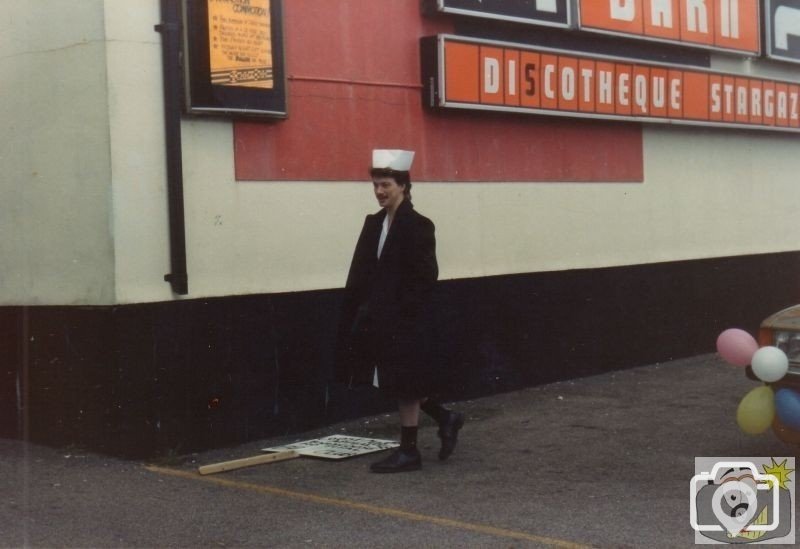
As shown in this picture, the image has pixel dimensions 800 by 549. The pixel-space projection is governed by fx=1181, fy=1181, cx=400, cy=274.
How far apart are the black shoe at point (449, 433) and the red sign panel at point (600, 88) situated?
283 cm

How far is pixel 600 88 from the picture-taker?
1035 centimetres

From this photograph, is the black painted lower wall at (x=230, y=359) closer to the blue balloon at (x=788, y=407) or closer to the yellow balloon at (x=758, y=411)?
the yellow balloon at (x=758, y=411)

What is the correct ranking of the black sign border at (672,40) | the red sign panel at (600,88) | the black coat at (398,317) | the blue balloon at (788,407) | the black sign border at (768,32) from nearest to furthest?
the blue balloon at (788,407)
the black coat at (398,317)
the red sign panel at (600,88)
the black sign border at (672,40)
the black sign border at (768,32)

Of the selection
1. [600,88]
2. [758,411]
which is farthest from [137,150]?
[600,88]

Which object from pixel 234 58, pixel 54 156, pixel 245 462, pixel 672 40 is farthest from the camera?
pixel 672 40

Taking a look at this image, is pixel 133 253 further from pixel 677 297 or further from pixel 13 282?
pixel 677 297

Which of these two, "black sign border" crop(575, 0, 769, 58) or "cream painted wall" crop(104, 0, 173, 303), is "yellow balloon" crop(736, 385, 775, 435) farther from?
"black sign border" crop(575, 0, 769, 58)

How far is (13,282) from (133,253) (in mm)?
1155

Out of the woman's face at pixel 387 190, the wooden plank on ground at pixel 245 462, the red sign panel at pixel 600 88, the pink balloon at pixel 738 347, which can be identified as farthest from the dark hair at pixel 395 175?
the red sign panel at pixel 600 88

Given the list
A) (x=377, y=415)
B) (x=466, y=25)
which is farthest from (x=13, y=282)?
(x=466, y=25)

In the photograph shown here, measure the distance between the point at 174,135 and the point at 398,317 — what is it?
1.82 meters

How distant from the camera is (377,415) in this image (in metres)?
8.77

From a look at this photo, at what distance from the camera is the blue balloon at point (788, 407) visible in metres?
6.32

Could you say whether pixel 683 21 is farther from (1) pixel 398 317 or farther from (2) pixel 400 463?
(2) pixel 400 463
